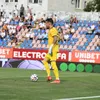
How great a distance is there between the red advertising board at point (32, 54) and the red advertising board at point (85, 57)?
0.57 meters

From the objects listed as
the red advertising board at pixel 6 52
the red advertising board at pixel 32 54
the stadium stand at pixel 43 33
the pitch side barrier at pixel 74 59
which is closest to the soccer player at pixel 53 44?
the pitch side barrier at pixel 74 59

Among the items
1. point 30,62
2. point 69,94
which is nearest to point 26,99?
point 69,94

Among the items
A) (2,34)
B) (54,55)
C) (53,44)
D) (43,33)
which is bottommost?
(2,34)

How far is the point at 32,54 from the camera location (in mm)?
28547

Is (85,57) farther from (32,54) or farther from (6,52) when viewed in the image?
(6,52)

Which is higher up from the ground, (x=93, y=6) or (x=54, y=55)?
(x=93, y=6)

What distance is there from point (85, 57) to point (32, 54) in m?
4.03

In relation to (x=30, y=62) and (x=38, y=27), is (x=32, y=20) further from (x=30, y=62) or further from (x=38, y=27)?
(x=30, y=62)

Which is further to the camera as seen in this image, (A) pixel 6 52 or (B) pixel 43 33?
(B) pixel 43 33

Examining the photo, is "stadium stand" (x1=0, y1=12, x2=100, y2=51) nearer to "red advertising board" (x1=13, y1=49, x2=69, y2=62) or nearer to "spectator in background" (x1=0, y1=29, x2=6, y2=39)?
"spectator in background" (x1=0, y1=29, x2=6, y2=39)

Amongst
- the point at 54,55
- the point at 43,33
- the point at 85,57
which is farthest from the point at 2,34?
the point at 54,55

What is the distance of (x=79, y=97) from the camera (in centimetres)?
1073

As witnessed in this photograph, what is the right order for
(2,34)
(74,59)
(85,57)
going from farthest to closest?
(2,34) < (74,59) < (85,57)

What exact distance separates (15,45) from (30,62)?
4.51 meters
